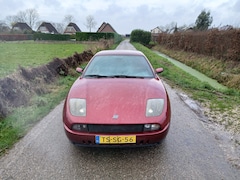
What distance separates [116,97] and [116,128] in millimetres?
551

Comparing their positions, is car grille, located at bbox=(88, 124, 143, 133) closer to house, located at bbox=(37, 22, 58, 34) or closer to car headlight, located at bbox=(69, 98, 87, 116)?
car headlight, located at bbox=(69, 98, 87, 116)

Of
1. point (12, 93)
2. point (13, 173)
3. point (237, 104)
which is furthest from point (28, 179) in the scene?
point (237, 104)

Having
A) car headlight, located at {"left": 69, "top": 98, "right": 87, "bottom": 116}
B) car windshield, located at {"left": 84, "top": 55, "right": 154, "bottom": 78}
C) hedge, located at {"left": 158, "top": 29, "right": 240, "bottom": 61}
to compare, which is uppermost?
hedge, located at {"left": 158, "top": 29, "right": 240, "bottom": 61}

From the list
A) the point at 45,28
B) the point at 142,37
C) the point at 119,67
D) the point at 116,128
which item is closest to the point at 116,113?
the point at 116,128

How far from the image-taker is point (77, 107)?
295 cm

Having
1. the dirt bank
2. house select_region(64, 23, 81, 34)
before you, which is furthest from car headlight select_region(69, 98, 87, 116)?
house select_region(64, 23, 81, 34)

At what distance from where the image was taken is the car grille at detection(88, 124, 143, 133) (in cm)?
268

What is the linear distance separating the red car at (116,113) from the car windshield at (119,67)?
26cm

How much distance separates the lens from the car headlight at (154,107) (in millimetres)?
2848

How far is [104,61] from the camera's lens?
4.30m

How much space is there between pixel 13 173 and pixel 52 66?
6.07 meters

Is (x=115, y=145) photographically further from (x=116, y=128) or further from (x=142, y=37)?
(x=142, y=37)

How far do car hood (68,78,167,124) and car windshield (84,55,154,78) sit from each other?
0.81 feet

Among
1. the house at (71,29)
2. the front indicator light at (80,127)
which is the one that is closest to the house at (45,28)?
the house at (71,29)
